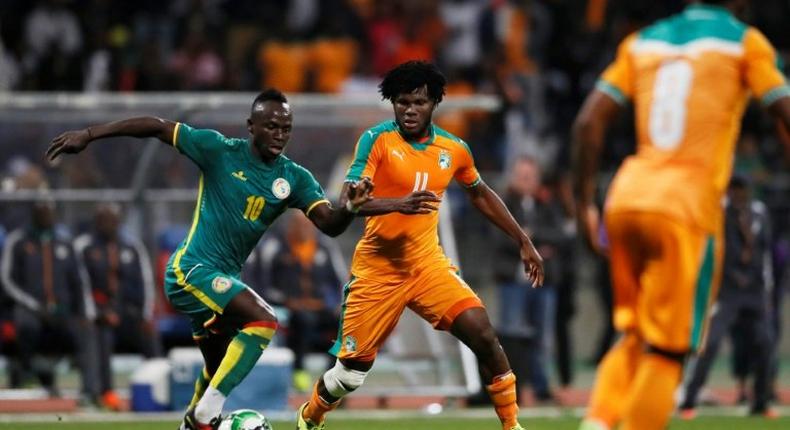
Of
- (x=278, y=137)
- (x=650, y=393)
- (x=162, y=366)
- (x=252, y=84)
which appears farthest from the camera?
(x=252, y=84)

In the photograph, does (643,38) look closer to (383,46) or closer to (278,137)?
(278,137)

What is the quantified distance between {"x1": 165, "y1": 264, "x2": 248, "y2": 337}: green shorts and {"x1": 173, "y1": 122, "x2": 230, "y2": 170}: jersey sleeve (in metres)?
0.74

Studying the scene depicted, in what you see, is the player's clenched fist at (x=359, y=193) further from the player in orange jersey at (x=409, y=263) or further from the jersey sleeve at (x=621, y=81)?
the jersey sleeve at (x=621, y=81)

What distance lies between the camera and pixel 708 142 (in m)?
7.43

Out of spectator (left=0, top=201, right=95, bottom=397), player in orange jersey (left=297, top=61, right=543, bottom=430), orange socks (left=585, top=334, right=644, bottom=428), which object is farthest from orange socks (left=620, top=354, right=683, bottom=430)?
spectator (left=0, top=201, right=95, bottom=397)

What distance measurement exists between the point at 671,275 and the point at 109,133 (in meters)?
4.01

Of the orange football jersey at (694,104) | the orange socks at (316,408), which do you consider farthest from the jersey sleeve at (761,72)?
the orange socks at (316,408)

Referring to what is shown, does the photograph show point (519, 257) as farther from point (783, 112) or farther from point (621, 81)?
point (783, 112)

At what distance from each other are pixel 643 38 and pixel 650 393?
1741mm

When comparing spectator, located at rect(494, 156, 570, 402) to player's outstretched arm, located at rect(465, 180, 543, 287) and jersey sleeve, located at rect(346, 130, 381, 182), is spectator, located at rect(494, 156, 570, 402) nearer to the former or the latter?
player's outstretched arm, located at rect(465, 180, 543, 287)

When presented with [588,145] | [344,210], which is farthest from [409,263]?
[588,145]

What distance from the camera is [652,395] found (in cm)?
Result: 727

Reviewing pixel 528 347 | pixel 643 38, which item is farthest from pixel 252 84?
pixel 643 38

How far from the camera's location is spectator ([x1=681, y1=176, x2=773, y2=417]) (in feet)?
48.1
